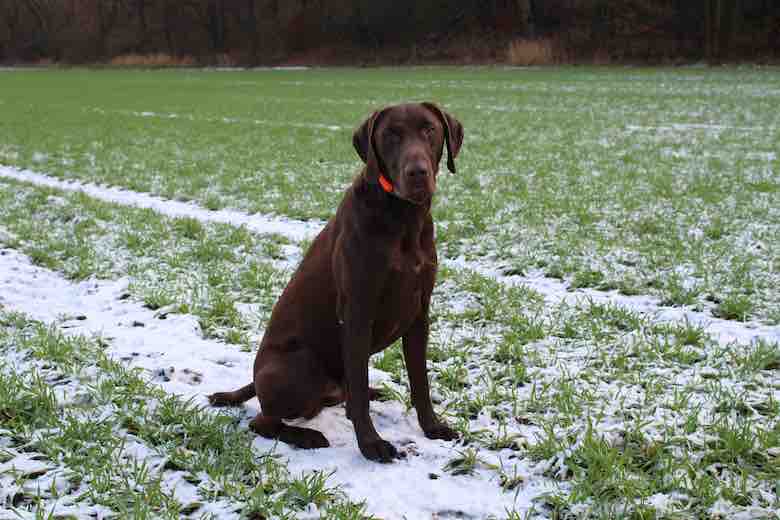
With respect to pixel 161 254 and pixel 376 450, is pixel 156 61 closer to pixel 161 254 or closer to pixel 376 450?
pixel 161 254

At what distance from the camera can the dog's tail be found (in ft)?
11.8

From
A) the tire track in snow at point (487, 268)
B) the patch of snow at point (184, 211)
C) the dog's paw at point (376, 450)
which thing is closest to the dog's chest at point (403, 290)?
the dog's paw at point (376, 450)

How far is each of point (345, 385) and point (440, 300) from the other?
2073 millimetres

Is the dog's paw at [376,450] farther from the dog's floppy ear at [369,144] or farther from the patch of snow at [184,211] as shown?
the patch of snow at [184,211]

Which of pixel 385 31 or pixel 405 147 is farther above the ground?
pixel 385 31

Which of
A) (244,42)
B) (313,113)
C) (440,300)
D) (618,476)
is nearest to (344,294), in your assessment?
(618,476)

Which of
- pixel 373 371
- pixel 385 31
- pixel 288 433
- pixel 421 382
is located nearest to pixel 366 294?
pixel 421 382

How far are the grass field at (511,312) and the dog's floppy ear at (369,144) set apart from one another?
1.30m

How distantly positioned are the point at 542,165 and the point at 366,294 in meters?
8.22

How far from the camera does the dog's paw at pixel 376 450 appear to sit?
3148 mm

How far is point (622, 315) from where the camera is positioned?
473 cm

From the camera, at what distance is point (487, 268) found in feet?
20.3

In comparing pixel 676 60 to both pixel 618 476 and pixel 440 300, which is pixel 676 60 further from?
pixel 618 476

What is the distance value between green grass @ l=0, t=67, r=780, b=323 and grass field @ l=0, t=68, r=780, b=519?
0.14 feet
